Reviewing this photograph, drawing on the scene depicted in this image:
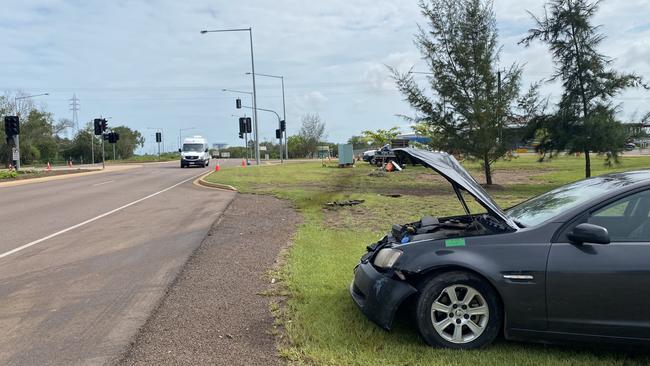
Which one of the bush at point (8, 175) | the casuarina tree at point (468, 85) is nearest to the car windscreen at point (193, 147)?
the bush at point (8, 175)

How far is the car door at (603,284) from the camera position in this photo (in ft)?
12.3

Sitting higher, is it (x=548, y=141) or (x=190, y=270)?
(x=548, y=141)

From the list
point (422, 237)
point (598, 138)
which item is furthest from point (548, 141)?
point (422, 237)

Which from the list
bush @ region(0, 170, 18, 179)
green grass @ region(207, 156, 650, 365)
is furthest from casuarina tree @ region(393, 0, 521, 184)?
bush @ region(0, 170, 18, 179)

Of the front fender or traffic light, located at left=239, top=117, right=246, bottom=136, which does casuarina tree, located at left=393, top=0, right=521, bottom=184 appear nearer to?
the front fender

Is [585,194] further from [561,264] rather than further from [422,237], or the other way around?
[422,237]

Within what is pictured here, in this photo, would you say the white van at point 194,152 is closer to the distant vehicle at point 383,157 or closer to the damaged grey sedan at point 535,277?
the distant vehicle at point 383,157

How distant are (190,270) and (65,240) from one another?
3818 mm

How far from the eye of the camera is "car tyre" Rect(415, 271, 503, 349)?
4.05 meters

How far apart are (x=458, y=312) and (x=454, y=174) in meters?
1.24

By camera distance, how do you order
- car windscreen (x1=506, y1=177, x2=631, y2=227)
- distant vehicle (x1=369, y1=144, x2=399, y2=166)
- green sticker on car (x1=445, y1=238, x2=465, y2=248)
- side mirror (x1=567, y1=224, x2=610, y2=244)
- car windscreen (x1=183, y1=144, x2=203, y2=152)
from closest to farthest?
side mirror (x1=567, y1=224, x2=610, y2=244) → green sticker on car (x1=445, y1=238, x2=465, y2=248) → car windscreen (x1=506, y1=177, x2=631, y2=227) → distant vehicle (x1=369, y1=144, x2=399, y2=166) → car windscreen (x1=183, y1=144, x2=203, y2=152)

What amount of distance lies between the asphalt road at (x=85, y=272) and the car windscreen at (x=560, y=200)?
354 centimetres

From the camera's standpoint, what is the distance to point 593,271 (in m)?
3.82

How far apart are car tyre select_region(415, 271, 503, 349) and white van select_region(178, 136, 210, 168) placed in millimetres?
41096
